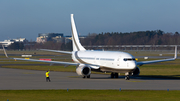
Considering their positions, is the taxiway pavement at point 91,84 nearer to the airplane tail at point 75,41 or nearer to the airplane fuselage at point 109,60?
the airplane fuselage at point 109,60

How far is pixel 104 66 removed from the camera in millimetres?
43688

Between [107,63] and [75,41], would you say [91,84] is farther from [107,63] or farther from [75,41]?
[75,41]

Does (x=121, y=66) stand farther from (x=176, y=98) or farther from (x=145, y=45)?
(x=145, y=45)

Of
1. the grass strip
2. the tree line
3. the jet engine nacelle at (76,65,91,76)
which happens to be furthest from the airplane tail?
the tree line

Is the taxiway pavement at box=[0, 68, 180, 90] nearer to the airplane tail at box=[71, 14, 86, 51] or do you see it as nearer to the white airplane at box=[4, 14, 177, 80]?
the white airplane at box=[4, 14, 177, 80]

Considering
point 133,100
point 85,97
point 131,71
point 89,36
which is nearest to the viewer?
point 133,100

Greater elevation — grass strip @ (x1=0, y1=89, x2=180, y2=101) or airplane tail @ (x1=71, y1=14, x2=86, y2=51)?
airplane tail @ (x1=71, y1=14, x2=86, y2=51)

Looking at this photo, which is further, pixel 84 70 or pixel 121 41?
pixel 121 41

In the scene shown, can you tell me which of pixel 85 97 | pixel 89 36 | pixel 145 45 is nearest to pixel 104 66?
pixel 85 97

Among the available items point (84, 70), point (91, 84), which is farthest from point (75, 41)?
point (91, 84)

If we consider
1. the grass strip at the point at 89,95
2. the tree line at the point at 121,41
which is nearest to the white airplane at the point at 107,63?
the grass strip at the point at 89,95

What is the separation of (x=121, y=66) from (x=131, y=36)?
157 m

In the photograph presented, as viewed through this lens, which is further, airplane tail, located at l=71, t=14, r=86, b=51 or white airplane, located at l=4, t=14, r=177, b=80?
airplane tail, located at l=71, t=14, r=86, b=51

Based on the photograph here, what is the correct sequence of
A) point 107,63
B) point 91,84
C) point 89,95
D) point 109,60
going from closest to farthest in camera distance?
point 89,95, point 91,84, point 109,60, point 107,63
